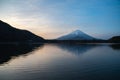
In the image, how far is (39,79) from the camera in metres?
19.0

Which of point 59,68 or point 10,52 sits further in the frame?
point 10,52

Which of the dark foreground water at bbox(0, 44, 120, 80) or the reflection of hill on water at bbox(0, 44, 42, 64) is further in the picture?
the reflection of hill on water at bbox(0, 44, 42, 64)

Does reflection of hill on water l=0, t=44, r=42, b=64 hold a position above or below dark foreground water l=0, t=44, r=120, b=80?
above

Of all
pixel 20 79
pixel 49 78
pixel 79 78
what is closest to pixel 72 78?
pixel 79 78

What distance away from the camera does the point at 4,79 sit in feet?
62.7

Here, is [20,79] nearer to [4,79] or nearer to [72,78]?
[4,79]

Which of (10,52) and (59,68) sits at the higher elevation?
(10,52)

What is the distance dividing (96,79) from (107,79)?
3.89 ft

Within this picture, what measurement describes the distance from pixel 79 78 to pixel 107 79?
287 cm

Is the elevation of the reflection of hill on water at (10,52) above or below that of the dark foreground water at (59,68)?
above

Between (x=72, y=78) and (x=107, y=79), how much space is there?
359 cm

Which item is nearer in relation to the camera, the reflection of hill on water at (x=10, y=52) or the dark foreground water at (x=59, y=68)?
the dark foreground water at (x=59, y=68)

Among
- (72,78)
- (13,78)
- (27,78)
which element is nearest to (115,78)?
(72,78)

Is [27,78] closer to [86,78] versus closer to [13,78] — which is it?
[13,78]
